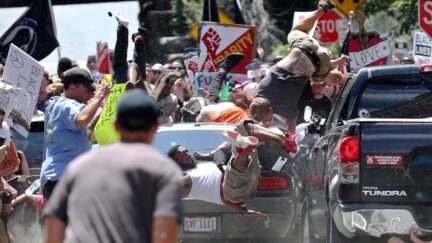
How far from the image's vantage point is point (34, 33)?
18344 mm

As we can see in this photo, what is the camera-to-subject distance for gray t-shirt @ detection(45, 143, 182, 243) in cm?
589

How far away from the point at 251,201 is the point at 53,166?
2358 mm

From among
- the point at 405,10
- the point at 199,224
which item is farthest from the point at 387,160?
the point at 405,10

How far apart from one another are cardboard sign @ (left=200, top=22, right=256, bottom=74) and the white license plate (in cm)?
835

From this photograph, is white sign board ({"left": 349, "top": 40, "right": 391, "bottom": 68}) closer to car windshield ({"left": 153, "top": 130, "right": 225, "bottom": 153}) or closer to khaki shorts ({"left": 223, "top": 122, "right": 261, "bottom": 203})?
car windshield ({"left": 153, "top": 130, "right": 225, "bottom": 153})

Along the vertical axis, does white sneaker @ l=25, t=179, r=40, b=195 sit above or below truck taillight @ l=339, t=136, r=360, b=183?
below

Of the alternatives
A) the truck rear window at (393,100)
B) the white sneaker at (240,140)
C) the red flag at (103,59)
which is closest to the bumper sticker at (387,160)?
the truck rear window at (393,100)

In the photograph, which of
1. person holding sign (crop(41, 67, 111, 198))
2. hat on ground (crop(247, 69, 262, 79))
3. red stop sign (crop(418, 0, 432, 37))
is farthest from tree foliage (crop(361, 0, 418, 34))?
person holding sign (crop(41, 67, 111, 198))

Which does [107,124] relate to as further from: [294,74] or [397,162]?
[397,162]

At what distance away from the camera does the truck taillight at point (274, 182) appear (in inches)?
481

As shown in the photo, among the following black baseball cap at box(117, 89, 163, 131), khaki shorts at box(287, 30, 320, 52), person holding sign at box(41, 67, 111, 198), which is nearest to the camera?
black baseball cap at box(117, 89, 163, 131)

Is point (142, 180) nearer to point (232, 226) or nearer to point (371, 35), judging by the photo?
point (232, 226)

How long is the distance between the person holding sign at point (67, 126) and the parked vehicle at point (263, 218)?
78.9 inches

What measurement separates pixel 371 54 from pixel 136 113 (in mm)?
13401
